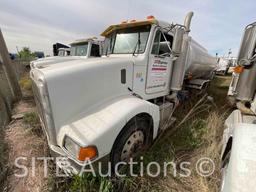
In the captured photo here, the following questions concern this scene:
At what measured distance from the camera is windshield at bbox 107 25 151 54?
2.88m

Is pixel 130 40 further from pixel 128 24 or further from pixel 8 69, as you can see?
pixel 8 69

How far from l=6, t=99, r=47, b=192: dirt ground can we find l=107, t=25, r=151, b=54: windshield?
245 cm

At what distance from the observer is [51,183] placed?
2117 millimetres

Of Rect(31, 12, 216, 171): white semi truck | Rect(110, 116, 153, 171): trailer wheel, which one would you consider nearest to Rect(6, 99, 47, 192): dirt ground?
Rect(31, 12, 216, 171): white semi truck

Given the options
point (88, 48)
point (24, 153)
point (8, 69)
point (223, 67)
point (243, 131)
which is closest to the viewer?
point (243, 131)

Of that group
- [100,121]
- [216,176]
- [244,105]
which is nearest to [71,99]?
[100,121]

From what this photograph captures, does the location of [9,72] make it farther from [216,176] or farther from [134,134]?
[216,176]

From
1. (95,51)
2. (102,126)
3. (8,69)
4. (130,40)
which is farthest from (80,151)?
(95,51)

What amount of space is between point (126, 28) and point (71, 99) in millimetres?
2010

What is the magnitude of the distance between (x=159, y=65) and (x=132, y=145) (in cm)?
178

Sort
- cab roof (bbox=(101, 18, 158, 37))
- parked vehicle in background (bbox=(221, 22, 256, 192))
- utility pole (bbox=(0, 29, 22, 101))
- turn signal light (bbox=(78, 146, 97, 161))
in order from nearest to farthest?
parked vehicle in background (bbox=(221, 22, 256, 192)) → turn signal light (bbox=(78, 146, 97, 161)) → cab roof (bbox=(101, 18, 158, 37)) → utility pole (bbox=(0, 29, 22, 101))

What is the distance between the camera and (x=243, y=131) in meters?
1.53

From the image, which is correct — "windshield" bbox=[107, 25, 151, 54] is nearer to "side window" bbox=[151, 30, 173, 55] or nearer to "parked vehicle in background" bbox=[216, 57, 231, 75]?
"side window" bbox=[151, 30, 173, 55]

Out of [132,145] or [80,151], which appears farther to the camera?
[132,145]
